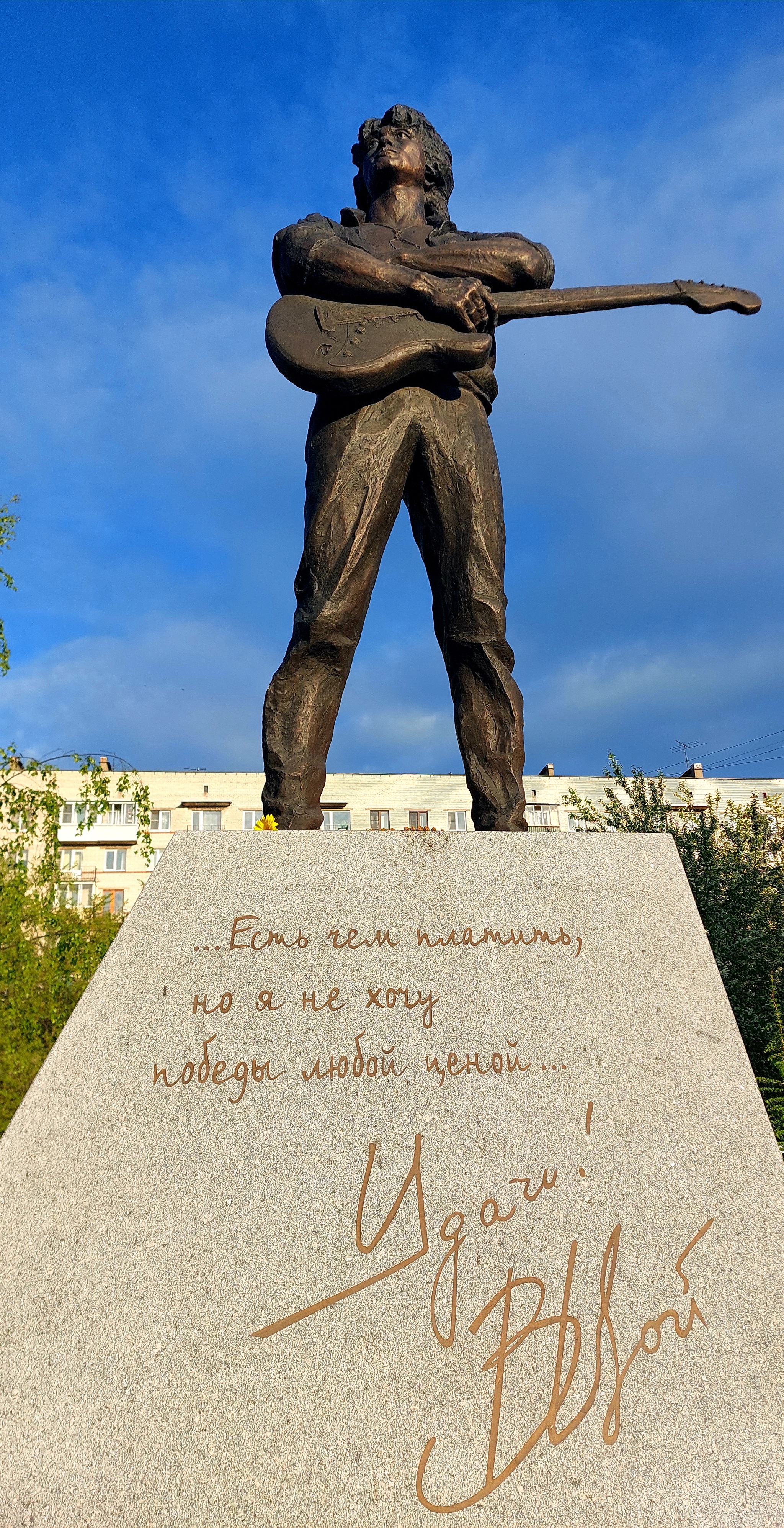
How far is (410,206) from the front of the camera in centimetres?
408

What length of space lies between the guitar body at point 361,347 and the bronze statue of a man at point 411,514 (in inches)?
2.7

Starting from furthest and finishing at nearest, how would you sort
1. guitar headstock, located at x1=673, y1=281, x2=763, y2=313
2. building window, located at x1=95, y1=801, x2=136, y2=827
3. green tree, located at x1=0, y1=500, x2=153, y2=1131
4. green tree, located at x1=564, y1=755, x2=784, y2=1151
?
building window, located at x1=95, y1=801, x2=136, y2=827, green tree, located at x1=564, y1=755, x2=784, y2=1151, green tree, located at x1=0, y1=500, x2=153, y2=1131, guitar headstock, located at x1=673, y1=281, x2=763, y2=313

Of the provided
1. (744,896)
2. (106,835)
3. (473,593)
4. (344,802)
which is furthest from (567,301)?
(106,835)

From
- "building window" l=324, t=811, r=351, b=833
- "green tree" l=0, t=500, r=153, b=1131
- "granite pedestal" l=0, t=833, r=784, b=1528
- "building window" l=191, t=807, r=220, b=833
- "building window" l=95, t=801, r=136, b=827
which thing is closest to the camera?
"granite pedestal" l=0, t=833, r=784, b=1528

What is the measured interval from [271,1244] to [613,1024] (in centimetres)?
99

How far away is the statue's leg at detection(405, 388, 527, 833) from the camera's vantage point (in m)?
3.56

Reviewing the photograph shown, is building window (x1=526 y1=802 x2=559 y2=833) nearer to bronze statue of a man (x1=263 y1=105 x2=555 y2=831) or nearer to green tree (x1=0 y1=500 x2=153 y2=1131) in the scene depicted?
green tree (x1=0 y1=500 x2=153 y2=1131)

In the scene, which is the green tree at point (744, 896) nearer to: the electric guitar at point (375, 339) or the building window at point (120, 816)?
the electric guitar at point (375, 339)

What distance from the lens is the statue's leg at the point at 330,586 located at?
3.52 m

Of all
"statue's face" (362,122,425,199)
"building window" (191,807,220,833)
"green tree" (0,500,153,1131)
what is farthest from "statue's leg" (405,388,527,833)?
"building window" (191,807,220,833)

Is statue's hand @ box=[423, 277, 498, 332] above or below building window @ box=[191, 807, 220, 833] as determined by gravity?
below

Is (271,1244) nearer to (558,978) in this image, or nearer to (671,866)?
(558,978)

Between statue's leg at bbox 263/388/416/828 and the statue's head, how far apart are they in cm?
111
